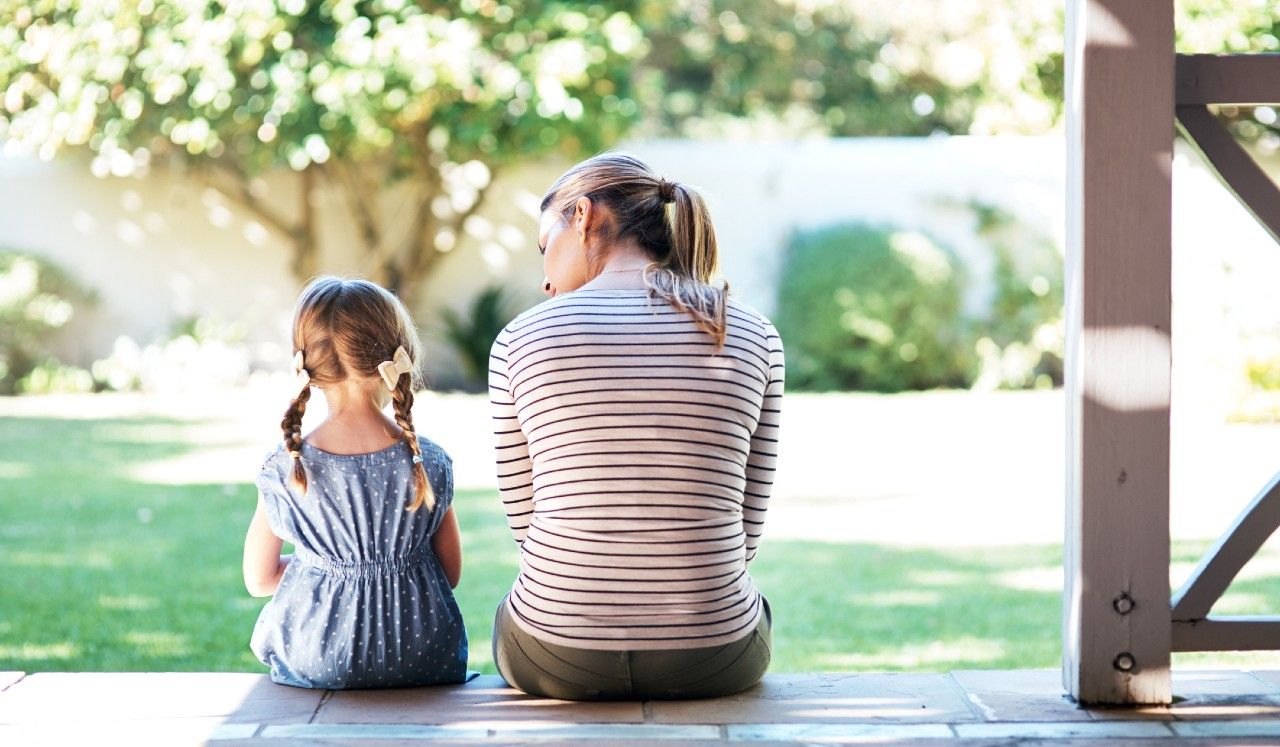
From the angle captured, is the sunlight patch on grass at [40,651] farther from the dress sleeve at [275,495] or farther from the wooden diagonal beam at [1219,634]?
the wooden diagonal beam at [1219,634]

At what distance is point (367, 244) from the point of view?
12.8 meters

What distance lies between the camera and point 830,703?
2.66 m

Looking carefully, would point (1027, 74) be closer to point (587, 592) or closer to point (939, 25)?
point (939, 25)

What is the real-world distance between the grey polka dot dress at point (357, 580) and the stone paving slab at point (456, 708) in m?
0.06

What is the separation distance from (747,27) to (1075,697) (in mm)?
16268

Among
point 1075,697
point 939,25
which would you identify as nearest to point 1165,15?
point 1075,697

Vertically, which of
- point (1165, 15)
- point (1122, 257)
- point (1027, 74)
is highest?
point (1027, 74)

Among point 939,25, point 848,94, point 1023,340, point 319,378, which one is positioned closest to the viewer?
point 319,378

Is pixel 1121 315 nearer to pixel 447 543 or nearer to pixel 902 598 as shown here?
pixel 447 543

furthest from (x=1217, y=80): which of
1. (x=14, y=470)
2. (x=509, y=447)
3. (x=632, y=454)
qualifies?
(x=14, y=470)

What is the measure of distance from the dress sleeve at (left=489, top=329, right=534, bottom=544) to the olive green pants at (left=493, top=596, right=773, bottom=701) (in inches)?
7.5

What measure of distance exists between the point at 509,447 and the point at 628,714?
521 mm

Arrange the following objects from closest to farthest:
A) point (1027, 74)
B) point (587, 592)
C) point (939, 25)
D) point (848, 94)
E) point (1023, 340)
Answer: point (587, 592) → point (1023, 340) → point (1027, 74) → point (939, 25) → point (848, 94)

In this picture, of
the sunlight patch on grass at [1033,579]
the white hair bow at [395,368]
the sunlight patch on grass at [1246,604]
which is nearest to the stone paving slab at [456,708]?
the white hair bow at [395,368]
